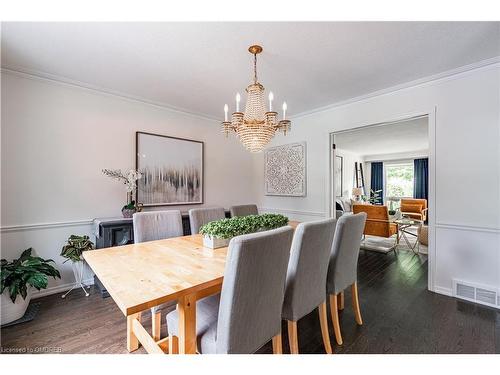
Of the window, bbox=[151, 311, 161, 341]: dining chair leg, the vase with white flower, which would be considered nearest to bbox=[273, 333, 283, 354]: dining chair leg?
bbox=[151, 311, 161, 341]: dining chair leg

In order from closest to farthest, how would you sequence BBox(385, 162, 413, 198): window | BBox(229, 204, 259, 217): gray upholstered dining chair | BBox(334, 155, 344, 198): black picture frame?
BBox(229, 204, 259, 217): gray upholstered dining chair < BBox(334, 155, 344, 198): black picture frame < BBox(385, 162, 413, 198): window

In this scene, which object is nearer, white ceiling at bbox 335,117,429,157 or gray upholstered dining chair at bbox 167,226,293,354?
gray upholstered dining chair at bbox 167,226,293,354

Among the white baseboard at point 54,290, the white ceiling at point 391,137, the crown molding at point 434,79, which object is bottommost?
the white baseboard at point 54,290

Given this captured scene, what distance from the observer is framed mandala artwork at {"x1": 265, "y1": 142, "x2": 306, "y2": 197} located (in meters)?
3.84

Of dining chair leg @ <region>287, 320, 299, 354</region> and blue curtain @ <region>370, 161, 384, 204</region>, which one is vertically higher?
blue curtain @ <region>370, 161, 384, 204</region>

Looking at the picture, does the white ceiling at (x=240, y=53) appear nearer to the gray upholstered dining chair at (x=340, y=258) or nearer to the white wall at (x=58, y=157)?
the white wall at (x=58, y=157)

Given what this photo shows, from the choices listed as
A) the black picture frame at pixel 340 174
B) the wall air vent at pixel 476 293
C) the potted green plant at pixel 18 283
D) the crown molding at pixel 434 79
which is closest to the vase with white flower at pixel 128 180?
the potted green plant at pixel 18 283

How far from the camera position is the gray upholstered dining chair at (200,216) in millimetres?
2442

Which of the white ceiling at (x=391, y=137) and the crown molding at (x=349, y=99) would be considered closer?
the crown molding at (x=349, y=99)

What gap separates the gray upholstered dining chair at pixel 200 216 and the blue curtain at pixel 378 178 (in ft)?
24.9

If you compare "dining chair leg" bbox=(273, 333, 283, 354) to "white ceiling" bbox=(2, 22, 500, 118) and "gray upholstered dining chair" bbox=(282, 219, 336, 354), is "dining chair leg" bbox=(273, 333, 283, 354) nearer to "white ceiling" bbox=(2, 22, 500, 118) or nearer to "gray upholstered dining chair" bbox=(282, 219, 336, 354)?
"gray upholstered dining chair" bbox=(282, 219, 336, 354)

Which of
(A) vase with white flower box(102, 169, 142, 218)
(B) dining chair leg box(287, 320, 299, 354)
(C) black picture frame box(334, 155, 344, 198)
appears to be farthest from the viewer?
(C) black picture frame box(334, 155, 344, 198)

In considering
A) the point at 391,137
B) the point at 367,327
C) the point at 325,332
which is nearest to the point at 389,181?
the point at 391,137

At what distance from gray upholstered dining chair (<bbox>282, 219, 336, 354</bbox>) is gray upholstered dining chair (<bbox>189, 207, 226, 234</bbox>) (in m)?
1.29
